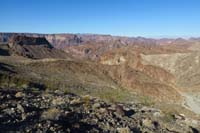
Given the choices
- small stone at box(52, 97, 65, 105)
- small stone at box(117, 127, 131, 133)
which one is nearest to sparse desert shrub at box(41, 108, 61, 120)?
small stone at box(52, 97, 65, 105)

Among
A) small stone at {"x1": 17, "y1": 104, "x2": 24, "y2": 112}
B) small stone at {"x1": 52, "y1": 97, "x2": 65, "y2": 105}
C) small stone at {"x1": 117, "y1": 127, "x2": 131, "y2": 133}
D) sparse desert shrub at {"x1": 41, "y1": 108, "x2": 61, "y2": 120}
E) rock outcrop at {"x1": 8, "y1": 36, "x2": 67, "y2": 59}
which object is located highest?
small stone at {"x1": 17, "y1": 104, "x2": 24, "y2": 112}

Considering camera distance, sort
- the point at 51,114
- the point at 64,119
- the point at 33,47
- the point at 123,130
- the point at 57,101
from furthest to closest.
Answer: the point at 33,47, the point at 57,101, the point at 123,130, the point at 51,114, the point at 64,119

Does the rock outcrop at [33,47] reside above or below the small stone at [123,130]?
below

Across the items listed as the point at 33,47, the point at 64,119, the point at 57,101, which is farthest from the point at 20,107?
the point at 33,47

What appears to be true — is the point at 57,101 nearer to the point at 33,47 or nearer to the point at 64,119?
the point at 64,119

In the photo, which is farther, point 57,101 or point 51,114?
point 57,101

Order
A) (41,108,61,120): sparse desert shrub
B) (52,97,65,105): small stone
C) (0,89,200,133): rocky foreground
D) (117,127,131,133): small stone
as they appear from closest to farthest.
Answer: (0,89,200,133): rocky foreground → (41,108,61,120): sparse desert shrub → (117,127,131,133): small stone → (52,97,65,105): small stone

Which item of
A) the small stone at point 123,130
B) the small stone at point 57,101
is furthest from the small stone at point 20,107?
the small stone at point 123,130

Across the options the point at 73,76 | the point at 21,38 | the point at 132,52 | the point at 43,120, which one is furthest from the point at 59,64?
the point at 21,38

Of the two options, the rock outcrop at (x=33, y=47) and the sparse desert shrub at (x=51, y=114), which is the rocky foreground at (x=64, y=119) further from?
the rock outcrop at (x=33, y=47)

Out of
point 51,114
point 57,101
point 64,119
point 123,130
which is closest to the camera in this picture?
point 64,119

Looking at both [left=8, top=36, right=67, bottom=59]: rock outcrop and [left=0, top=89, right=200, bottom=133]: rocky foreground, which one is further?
[left=8, top=36, right=67, bottom=59]: rock outcrop

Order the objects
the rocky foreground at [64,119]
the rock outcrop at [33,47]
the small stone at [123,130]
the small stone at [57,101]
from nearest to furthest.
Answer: the rocky foreground at [64,119] → the small stone at [123,130] → the small stone at [57,101] → the rock outcrop at [33,47]

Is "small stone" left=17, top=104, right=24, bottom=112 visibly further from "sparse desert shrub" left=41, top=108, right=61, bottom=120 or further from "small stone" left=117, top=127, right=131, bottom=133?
"small stone" left=117, top=127, right=131, bottom=133
